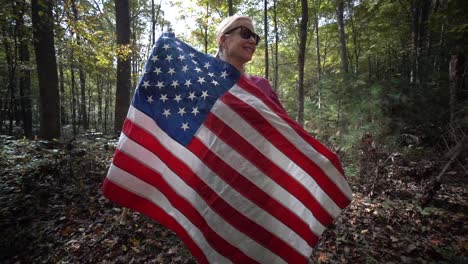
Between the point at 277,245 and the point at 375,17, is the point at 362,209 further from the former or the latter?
the point at 375,17

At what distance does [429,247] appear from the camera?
11.2ft

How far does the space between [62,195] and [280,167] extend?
5050 mm

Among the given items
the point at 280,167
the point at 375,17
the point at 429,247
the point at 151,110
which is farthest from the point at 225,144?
the point at 375,17

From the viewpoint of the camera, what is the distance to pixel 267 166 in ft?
6.38

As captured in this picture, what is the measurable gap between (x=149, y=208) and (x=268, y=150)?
109cm

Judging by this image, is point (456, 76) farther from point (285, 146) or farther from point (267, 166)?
point (267, 166)

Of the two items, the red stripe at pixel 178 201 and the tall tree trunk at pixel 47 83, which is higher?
the tall tree trunk at pixel 47 83

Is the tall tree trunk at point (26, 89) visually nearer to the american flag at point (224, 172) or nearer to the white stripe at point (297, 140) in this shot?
the american flag at point (224, 172)

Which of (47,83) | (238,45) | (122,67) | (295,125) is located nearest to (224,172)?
(295,125)

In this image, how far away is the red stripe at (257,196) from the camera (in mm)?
1859

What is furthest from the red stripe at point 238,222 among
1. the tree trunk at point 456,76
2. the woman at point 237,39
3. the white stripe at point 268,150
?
the tree trunk at point 456,76

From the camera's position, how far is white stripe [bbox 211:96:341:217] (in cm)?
189

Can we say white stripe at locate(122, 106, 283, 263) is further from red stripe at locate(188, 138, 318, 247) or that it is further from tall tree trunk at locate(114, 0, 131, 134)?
tall tree trunk at locate(114, 0, 131, 134)

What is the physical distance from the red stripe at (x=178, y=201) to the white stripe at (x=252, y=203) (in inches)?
10.5
